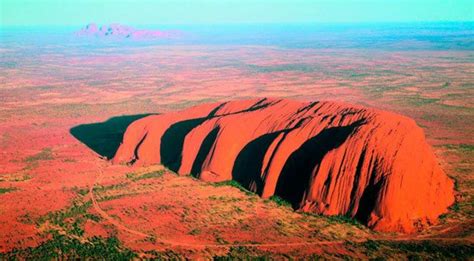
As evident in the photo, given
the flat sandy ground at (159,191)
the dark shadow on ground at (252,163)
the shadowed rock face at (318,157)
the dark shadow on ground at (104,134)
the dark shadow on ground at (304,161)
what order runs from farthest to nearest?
the dark shadow on ground at (104,134)
the dark shadow on ground at (252,163)
the dark shadow on ground at (304,161)
the shadowed rock face at (318,157)
the flat sandy ground at (159,191)

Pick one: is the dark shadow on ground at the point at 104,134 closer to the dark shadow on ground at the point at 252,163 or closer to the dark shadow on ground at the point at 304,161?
the dark shadow on ground at the point at 252,163

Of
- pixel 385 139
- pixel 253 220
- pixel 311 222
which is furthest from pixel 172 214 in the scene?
pixel 385 139

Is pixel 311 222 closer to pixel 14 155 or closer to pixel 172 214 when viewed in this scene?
pixel 172 214

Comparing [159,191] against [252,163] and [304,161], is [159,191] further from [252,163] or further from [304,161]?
[304,161]

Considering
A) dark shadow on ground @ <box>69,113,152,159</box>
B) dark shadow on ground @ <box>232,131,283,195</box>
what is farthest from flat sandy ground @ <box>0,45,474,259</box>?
dark shadow on ground @ <box>232,131,283,195</box>

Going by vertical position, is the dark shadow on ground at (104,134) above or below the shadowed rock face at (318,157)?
below

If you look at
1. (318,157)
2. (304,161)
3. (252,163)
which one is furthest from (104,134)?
(318,157)

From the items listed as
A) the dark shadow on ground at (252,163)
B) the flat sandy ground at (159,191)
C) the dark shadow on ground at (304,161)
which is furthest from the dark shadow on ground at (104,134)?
the dark shadow on ground at (304,161)
